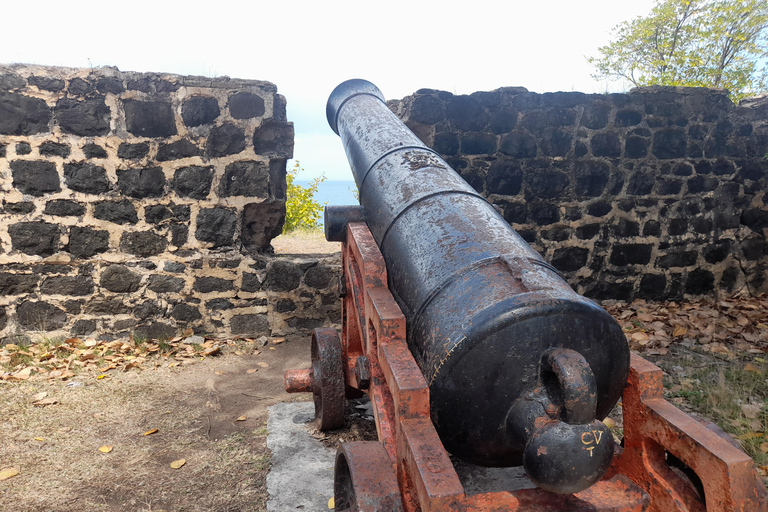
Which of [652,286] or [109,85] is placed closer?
[109,85]

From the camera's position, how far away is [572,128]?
5152mm

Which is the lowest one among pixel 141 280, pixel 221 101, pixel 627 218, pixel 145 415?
pixel 145 415

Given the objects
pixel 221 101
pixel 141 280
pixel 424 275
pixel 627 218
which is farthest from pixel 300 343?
pixel 627 218

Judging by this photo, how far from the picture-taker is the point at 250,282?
459 centimetres

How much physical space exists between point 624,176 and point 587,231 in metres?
0.66

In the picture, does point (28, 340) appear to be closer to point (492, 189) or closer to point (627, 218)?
point (492, 189)

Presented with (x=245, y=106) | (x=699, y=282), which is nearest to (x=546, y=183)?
(x=699, y=282)

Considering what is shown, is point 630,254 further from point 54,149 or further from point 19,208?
point 19,208

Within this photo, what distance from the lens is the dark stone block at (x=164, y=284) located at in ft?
14.5

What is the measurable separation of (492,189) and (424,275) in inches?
137

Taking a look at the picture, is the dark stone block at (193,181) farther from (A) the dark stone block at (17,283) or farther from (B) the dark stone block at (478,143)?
(B) the dark stone block at (478,143)

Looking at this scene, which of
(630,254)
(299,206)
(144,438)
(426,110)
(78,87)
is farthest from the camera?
(299,206)

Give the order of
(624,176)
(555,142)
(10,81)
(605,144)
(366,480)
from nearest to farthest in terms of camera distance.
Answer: (366,480)
(10,81)
(555,142)
(605,144)
(624,176)

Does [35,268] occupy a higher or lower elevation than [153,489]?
higher
